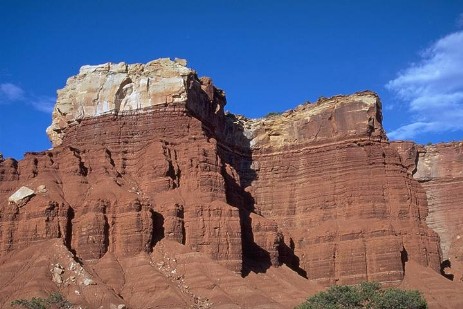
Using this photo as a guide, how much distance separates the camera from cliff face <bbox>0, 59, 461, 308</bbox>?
66562mm

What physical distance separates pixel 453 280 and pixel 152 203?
3683 centimetres

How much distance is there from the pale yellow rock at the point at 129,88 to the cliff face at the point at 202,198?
146 mm

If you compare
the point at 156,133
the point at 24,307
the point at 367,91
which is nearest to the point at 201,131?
the point at 156,133

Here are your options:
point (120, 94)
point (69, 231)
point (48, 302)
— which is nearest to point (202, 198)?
point (69, 231)

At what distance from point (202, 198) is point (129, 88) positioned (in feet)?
50.9

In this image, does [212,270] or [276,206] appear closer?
[212,270]

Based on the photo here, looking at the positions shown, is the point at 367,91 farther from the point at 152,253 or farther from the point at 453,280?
the point at 152,253

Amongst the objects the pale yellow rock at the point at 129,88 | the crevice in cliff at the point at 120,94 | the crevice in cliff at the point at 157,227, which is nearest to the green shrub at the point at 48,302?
the crevice in cliff at the point at 157,227

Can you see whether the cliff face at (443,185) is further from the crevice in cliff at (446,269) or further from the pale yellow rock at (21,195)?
the pale yellow rock at (21,195)

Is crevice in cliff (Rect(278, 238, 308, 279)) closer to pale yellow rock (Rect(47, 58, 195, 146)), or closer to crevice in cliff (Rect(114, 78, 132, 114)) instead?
pale yellow rock (Rect(47, 58, 195, 146))

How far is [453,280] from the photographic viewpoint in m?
87.0

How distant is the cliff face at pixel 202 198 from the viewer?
218ft

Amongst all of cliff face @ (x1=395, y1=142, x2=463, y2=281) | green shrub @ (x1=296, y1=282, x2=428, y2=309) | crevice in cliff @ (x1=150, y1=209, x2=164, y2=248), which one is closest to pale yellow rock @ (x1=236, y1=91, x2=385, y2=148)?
cliff face @ (x1=395, y1=142, x2=463, y2=281)

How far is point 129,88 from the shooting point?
265 feet
